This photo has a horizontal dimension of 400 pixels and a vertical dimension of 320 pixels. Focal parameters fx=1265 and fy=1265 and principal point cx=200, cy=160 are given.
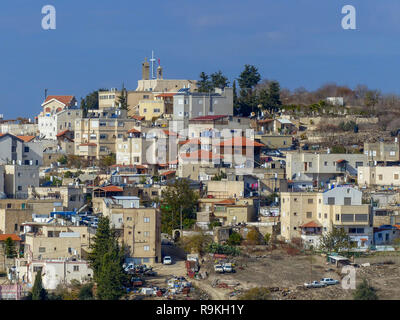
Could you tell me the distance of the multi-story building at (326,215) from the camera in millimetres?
47219

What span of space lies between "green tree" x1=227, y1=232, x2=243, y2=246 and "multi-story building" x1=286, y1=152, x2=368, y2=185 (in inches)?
442

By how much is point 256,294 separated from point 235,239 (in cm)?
738

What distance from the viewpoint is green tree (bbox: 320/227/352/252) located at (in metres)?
45.9

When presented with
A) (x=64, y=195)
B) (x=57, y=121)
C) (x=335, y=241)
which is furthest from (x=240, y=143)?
(x=335, y=241)

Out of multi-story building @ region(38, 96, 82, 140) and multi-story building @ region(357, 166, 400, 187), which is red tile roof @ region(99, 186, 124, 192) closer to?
multi-story building @ region(357, 166, 400, 187)

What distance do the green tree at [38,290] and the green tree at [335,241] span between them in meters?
11.0

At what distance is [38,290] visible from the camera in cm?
4031

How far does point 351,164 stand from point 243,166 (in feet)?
17.6

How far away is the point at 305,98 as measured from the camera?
78.1m

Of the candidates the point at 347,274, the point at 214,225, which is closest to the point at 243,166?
the point at 214,225

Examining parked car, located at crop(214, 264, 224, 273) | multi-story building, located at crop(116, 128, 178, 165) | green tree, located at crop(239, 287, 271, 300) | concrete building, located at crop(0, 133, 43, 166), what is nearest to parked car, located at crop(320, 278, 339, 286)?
green tree, located at crop(239, 287, 271, 300)

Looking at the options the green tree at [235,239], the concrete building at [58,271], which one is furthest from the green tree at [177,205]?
the concrete building at [58,271]

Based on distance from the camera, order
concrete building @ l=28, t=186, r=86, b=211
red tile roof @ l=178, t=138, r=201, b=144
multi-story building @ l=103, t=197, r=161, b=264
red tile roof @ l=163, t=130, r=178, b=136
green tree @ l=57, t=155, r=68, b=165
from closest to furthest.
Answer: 1. multi-story building @ l=103, t=197, r=161, b=264
2. concrete building @ l=28, t=186, r=86, b=211
3. red tile roof @ l=178, t=138, r=201, b=144
4. red tile roof @ l=163, t=130, r=178, b=136
5. green tree @ l=57, t=155, r=68, b=165

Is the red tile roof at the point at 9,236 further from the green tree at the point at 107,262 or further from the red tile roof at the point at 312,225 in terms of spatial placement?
the red tile roof at the point at 312,225
